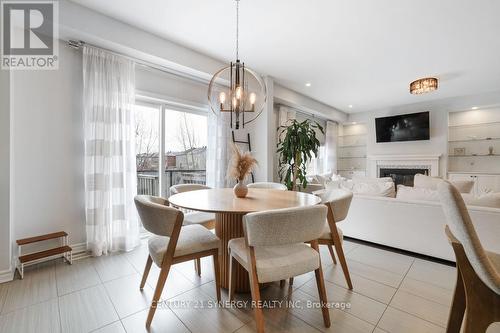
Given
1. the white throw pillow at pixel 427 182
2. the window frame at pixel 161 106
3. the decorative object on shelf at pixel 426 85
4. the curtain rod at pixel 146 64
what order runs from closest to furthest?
the curtain rod at pixel 146 64
the window frame at pixel 161 106
the white throw pillow at pixel 427 182
the decorative object on shelf at pixel 426 85

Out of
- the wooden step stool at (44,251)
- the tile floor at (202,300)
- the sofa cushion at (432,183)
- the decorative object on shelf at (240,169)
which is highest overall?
the decorative object on shelf at (240,169)

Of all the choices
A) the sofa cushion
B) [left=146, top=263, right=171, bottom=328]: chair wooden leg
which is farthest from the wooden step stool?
the sofa cushion

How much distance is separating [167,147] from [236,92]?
1.86 metres

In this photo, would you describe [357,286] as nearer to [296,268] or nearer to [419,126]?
[296,268]

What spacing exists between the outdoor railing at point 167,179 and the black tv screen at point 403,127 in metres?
5.33

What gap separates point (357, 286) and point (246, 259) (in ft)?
3.94

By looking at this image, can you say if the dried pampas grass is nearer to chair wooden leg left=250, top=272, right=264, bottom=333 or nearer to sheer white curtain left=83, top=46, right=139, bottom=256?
chair wooden leg left=250, top=272, right=264, bottom=333

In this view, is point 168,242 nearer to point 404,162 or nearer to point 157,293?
point 157,293

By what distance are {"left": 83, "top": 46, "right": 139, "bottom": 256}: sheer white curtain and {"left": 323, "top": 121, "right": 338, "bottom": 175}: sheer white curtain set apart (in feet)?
18.0

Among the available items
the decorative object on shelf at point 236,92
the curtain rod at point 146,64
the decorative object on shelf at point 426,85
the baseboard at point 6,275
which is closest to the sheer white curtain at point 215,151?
the decorative object on shelf at point 236,92

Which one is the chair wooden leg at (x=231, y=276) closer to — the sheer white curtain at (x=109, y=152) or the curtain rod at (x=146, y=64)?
the sheer white curtain at (x=109, y=152)

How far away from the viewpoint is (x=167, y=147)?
11.3 ft

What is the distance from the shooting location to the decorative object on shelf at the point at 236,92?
6.70 ft

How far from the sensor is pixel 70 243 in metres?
2.48
